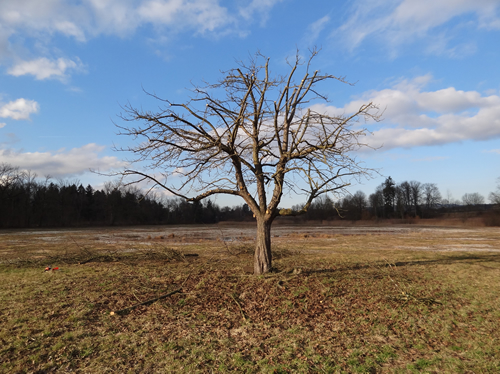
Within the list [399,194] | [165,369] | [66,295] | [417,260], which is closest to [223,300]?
[165,369]

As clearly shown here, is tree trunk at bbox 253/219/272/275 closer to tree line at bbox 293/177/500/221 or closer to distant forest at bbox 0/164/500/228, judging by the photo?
distant forest at bbox 0/164/500/228

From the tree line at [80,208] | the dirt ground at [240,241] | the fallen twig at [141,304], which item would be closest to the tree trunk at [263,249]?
the fallen twig at [141,304]

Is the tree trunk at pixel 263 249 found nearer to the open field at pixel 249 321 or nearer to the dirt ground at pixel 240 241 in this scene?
the open field at pixel 249 321

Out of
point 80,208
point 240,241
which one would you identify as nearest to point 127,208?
point 80,208

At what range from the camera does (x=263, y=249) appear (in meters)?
9.24

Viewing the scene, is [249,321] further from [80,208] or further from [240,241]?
[80,208]

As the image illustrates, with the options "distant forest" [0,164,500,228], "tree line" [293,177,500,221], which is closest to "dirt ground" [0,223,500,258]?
"distant forest" [0,164,500,228]

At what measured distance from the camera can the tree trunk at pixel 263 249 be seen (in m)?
9.10

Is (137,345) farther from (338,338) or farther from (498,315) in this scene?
(498,315)

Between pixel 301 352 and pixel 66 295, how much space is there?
603 centimetres

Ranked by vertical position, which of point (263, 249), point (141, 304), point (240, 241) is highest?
point (263, 249)

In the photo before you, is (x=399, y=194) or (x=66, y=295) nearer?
(x=66, y=295)

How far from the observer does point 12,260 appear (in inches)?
541

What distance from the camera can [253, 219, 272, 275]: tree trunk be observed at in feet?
29.9
